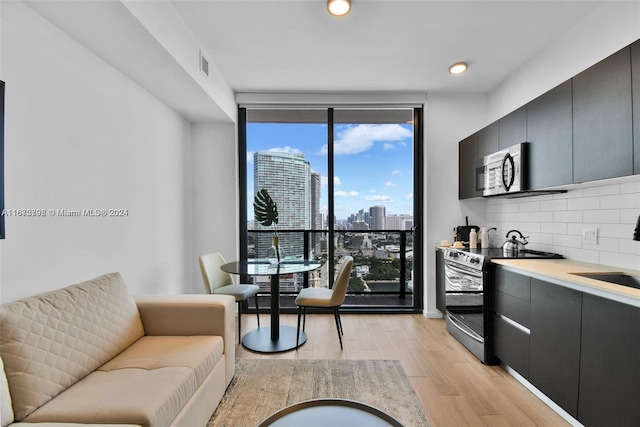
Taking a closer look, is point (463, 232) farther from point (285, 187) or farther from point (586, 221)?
point (285, 187)

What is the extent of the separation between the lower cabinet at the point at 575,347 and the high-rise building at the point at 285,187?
7.85 ft

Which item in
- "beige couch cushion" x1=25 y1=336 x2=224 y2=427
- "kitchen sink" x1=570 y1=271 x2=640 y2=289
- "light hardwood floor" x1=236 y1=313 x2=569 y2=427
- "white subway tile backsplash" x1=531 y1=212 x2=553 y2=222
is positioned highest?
"white subway tile backsplash" x1=531 y1=212 x2=553 y2=222

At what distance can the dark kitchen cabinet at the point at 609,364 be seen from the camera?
1.44 meters

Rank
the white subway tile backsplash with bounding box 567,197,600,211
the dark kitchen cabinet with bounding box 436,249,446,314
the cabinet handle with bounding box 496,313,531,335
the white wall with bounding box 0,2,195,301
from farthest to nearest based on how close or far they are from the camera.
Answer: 1. the dark kitchen cabinet with bounding box 436,249,446,314
2. the white subway tile backsplash with bounding box 567,197,600,211
3. the cabinet handle with bounding box 496,313,531,335
4. the white wall with bounding box 0,2,195,301

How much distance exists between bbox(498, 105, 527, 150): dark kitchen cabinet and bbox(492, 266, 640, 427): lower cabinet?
1.13 m

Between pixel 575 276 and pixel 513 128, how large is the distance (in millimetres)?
1416

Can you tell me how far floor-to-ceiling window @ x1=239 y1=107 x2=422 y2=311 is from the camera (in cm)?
394

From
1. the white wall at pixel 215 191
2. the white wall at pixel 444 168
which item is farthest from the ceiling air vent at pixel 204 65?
the white wall at pixel 444 168

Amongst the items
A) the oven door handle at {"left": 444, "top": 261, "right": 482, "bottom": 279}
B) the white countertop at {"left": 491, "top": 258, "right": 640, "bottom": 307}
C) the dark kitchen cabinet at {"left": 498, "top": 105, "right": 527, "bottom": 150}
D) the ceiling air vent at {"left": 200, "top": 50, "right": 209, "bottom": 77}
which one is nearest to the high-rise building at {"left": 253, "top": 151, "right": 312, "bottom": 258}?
the ceiling air vent at {"left": 200, "top": 50, "right": 209, "bottom": 77}

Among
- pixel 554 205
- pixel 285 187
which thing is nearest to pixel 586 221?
pixel 554 205

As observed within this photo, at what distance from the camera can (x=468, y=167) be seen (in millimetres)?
3480

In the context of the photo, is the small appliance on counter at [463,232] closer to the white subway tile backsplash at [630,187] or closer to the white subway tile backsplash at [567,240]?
the white subway tile backsplash at [567,240]

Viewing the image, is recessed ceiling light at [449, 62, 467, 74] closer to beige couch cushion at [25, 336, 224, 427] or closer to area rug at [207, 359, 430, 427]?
area rug at [207, 359, 430, 427]

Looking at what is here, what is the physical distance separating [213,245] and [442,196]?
2.86 meters
